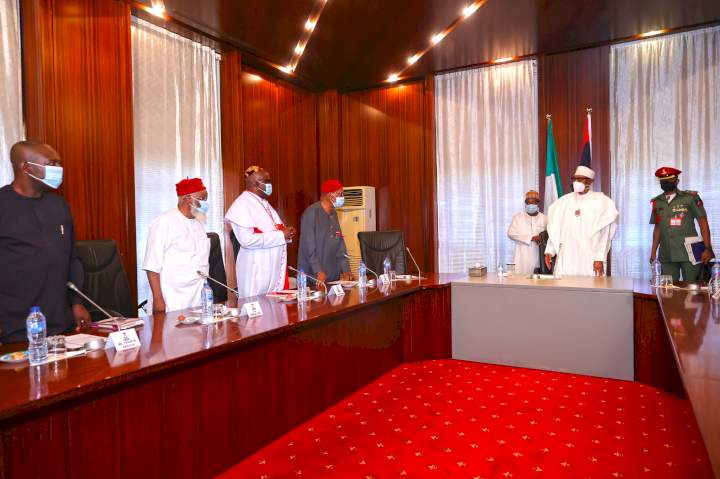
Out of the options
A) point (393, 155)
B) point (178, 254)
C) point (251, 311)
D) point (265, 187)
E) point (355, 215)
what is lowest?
point (251, 311)

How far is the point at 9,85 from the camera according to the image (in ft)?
11.3

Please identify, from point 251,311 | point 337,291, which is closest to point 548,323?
point 337,291

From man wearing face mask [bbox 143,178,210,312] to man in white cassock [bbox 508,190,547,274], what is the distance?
372 centimetres

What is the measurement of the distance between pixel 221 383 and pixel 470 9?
157 inches

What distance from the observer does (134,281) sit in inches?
163

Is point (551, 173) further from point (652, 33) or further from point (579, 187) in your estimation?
point (652, 33)

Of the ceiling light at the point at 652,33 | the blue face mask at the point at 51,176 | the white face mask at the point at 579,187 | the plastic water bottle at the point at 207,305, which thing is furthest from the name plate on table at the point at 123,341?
the ceiling light at the point at 652,33

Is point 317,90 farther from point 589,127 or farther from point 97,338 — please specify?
point 97,338

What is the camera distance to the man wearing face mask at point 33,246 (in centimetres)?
219

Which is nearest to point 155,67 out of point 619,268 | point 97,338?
point 97,338

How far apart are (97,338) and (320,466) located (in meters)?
1.10

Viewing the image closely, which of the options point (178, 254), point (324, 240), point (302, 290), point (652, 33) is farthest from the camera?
point (652, 33)

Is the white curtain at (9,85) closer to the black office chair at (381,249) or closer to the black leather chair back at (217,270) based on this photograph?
the black leather chair back at (217,270)

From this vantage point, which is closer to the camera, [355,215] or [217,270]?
[217,270]
